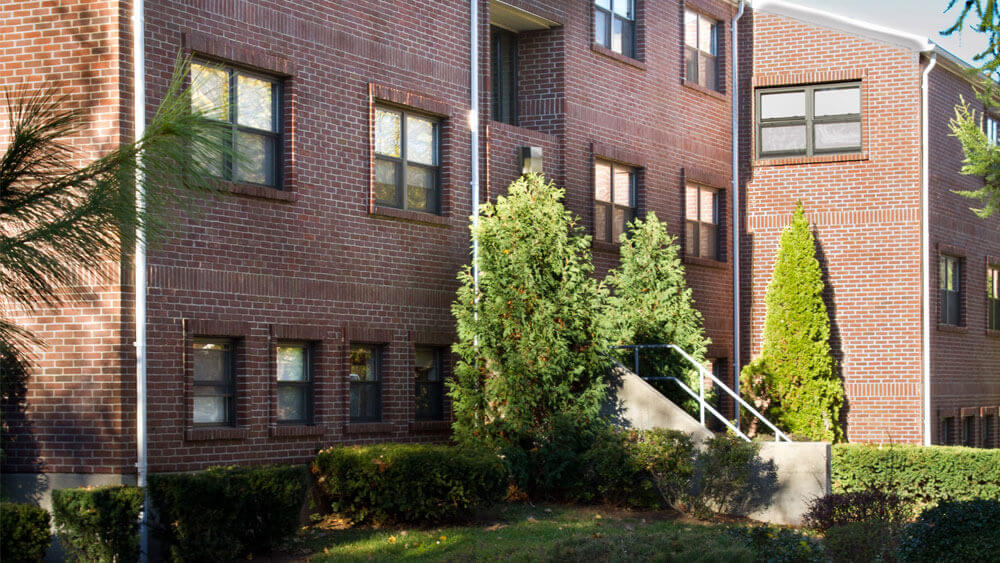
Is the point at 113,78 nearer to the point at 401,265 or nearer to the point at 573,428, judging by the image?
the point at 401,265

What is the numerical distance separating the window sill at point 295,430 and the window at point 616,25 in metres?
8.71

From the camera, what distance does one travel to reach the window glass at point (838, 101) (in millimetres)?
24266

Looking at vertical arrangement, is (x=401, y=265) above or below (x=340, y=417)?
above

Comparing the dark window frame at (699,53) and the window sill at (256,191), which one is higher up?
the dark window frame at (699,53)

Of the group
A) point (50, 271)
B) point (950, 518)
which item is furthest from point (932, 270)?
point (50, 271)

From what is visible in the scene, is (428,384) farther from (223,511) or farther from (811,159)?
(811,159)

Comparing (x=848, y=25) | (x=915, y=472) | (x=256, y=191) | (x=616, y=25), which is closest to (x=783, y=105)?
(x=848, y=25)

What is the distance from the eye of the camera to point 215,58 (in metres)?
14.1

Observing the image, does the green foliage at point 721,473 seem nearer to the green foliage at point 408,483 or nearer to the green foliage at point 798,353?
the green foliage at point 408,483

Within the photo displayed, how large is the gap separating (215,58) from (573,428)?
21.1 ft

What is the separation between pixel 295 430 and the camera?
582 inches

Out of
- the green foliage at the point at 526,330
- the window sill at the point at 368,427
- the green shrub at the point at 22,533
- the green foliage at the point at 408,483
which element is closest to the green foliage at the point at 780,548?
the green foliage at the point at 408,483

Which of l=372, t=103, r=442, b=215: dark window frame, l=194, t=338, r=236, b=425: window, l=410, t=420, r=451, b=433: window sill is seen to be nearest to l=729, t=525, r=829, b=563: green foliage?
l=194, t=338, r=236, b=425: window

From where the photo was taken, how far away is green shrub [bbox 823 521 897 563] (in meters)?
11.0
